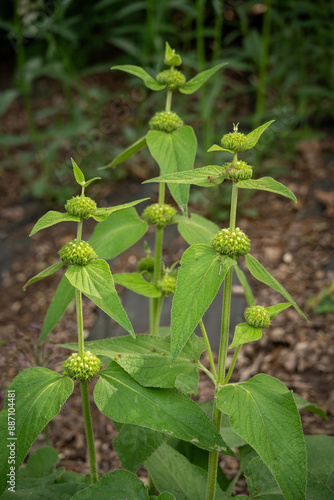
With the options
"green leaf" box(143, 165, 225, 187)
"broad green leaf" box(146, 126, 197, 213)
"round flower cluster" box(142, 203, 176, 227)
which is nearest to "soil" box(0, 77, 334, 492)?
"round flower cluster" box(142, 203, 176, 227)

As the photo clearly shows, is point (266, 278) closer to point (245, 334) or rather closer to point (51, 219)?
point (245, 334)

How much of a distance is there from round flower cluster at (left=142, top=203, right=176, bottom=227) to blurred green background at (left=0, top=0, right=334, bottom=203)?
1.85m

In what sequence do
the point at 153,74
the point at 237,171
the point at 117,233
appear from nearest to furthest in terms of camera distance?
the point at 237,171, the point at 117,233, the point at 153,74

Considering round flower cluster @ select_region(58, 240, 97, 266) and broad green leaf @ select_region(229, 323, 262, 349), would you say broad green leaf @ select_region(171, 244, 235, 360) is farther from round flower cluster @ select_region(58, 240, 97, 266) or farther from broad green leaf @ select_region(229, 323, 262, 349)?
round flower cluster @ select_region(58, 240, 97, 266)

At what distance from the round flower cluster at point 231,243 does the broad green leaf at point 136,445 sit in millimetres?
666

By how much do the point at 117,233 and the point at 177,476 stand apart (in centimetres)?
94

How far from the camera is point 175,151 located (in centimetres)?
178

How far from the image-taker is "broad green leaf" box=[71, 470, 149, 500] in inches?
60.0

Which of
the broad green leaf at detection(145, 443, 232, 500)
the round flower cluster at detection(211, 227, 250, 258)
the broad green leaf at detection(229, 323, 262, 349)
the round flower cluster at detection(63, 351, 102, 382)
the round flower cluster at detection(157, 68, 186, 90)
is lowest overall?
the broad green leaf at detection(145, 443, 232, 500)

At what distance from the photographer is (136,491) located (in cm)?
159

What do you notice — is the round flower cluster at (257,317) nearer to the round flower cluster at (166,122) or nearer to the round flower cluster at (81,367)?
the round flower cluster at (81,367)

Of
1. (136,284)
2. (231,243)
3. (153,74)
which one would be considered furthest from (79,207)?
(153,74)

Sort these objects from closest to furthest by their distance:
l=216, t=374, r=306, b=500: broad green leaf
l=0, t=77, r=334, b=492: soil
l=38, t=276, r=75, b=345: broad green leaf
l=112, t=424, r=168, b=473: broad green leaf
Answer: l=216, t=374, r=306, b=500: broad green leaf, l=112, t=424, r=168, b=473: broad green leaf, l=38, t=276, r=75, b=345: broad green leaf, l=0, t=77, r=334, b=492: soil

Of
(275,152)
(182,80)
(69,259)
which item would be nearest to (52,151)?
(275,152)
